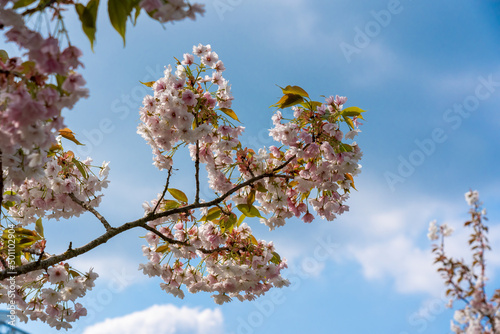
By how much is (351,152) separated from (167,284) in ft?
5.85

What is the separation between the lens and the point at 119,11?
1.49 m

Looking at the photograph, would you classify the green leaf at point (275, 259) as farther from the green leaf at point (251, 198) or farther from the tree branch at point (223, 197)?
the tree branch at point (223, 197)

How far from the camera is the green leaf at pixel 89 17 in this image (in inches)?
60.9

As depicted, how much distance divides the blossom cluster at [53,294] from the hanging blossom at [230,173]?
572mm

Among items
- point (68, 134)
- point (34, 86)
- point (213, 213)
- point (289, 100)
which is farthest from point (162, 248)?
point (34, 86)

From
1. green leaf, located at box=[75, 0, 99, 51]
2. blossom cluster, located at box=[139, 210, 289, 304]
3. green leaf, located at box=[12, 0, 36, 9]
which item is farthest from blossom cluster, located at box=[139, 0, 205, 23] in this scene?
blossom cluster, located at box=[139, 210, 289, 304]

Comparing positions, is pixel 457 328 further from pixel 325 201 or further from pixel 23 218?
pixel 23 218

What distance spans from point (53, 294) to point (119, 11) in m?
2.01

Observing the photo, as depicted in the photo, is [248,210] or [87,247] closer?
[87,247]

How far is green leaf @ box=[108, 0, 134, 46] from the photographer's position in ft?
4.90

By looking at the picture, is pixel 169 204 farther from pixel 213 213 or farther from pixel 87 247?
pixel 87 247

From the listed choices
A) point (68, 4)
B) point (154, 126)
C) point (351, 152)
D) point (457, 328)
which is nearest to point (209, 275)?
point (154, 126)

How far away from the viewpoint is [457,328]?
6.52m

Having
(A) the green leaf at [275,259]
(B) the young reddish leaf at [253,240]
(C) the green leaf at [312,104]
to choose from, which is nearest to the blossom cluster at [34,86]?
(C) the green leaf at [312,104]
